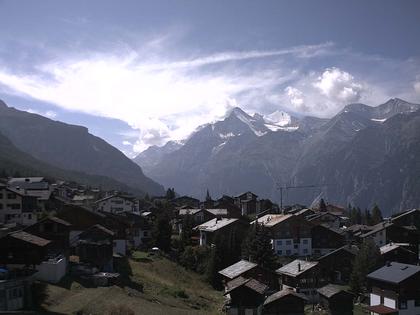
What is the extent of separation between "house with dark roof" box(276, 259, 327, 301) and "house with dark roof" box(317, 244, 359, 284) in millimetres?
4990

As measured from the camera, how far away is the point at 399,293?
51719 mm

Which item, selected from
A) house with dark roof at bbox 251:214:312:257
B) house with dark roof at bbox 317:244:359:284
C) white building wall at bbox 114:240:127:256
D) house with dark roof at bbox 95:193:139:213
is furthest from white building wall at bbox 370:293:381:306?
house with dark roof at bbox 95:193:139:213

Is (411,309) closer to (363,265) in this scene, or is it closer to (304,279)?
(363,265)

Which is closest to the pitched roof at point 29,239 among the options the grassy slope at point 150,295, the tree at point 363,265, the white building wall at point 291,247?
the grassy slope at point 150,295

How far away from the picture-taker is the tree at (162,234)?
7181 centimetres

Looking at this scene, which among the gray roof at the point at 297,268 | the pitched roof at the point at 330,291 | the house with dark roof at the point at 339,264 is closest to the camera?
the pitched roof at the point at 330,291

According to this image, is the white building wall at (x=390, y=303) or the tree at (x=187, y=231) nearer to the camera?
the white building wall at (x=390, y=303)

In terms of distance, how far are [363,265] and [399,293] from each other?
896cm

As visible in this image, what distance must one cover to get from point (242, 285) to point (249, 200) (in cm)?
7866

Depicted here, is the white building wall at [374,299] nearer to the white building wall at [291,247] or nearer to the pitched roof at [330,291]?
the pitched roof at [330,291]

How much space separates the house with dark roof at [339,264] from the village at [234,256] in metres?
0.14

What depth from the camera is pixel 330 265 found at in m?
64.9

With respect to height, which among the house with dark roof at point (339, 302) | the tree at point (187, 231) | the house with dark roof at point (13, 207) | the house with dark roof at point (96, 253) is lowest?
the house with dark roof at point (339, 302)

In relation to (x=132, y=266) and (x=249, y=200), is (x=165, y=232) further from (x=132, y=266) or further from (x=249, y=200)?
(x=249, y=200)
